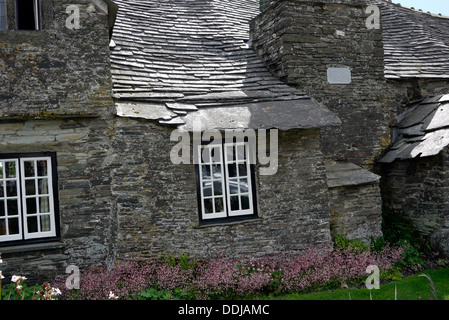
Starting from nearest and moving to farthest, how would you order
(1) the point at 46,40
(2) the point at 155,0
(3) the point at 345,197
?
(1) the point at 46,40 < (3) the point at 345,197 < (2) the point at 155,0

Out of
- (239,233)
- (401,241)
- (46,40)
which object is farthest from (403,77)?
(46,40)

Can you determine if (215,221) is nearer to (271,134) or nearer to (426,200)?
(271,134)

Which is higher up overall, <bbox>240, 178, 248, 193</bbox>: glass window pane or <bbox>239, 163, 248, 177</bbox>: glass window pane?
<bbox>239, 163, 248, 177</bbox>: glass window pane

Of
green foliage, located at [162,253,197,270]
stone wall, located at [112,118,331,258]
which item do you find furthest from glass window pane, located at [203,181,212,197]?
green foliage, located at [162,253,197,270]

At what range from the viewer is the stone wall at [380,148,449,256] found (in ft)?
29.0

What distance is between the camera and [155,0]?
40.4 ft

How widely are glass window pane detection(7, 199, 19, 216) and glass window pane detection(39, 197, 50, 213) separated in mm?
389

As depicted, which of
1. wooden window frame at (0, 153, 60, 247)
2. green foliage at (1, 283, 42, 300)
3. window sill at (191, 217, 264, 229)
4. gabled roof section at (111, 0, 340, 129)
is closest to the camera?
green foliage at (1, 283, 42, 300)

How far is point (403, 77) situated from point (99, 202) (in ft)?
26.6

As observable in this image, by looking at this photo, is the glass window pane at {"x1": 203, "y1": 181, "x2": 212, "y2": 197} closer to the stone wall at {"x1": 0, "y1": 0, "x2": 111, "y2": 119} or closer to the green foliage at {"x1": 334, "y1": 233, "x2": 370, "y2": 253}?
the stone wall at {"x1": 0, "y1": 0, "x2": 111, "y2": 119}

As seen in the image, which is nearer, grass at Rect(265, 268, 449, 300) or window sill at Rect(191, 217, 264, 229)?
grass at Rect(265, 268, 449, 300)

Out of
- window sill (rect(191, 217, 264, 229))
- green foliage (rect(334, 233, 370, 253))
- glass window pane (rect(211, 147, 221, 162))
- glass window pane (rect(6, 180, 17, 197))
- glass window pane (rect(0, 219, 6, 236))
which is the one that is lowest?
green foliage (rect(334, 233, 370, 253))

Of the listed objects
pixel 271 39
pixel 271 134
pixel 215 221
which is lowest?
pixel 215 221

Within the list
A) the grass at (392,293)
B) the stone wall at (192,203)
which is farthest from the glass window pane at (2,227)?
the grass at (392,293)
